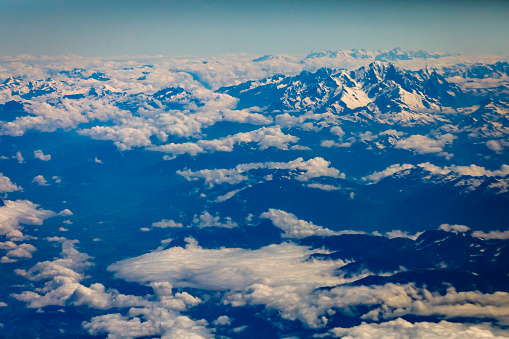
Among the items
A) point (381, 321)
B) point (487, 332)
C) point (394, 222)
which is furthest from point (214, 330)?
point (394, 222)

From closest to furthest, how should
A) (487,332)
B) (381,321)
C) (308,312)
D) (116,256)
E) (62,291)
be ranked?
1. (487,332)
2. (381,321)
3. (308,312)
4. (62,291)
5. (116,256)

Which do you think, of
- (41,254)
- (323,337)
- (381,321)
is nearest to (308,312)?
(323,337)

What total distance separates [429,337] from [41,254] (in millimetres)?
149543

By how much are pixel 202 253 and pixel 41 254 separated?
6188 centimetres

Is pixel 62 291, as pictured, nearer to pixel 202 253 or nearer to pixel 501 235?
pixel 202 253

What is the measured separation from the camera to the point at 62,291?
156 meters

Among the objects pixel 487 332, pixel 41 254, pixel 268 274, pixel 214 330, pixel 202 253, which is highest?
pixel 41 254

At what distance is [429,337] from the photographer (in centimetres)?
8256

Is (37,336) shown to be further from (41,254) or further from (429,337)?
(429,337)

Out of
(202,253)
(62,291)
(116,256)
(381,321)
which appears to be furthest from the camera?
(116,256)

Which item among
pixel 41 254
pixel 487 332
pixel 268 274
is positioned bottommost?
pixel 487 332

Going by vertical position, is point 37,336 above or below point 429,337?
above

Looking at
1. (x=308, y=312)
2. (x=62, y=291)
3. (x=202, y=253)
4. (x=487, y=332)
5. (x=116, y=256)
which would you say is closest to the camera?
(x=487, y=332)

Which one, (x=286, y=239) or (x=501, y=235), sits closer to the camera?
(x=501, y=235)
